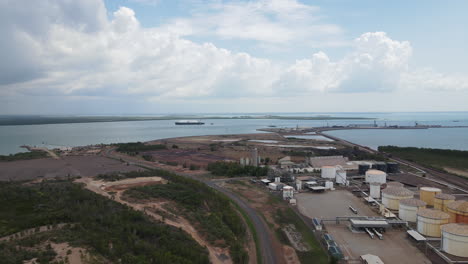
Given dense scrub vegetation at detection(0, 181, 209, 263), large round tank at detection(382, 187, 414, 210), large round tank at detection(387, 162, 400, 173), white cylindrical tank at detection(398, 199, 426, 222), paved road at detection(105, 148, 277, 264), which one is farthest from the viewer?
large round tank at detection(387, 162, 400, 173)

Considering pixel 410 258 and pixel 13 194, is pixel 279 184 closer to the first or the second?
pixel 410 258

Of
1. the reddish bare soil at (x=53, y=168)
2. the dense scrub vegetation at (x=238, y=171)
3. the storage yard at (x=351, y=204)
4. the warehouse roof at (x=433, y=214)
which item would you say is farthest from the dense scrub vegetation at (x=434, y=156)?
the reddish bare soil at (x=53, y=168)

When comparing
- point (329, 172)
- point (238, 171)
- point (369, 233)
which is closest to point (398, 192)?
point (369, 233)

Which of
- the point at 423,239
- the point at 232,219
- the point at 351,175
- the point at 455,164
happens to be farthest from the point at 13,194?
the point at 455,164

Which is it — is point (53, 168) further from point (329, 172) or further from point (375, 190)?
point (375, 190)

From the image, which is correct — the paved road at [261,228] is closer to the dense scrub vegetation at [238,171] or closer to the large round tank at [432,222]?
the dense scrub vegetation at [238,171]

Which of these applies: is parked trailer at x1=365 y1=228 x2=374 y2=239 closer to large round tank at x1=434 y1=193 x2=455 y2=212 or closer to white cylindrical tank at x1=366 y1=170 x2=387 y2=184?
large round tank at x1=434 y1=193 x2=455 y2=212

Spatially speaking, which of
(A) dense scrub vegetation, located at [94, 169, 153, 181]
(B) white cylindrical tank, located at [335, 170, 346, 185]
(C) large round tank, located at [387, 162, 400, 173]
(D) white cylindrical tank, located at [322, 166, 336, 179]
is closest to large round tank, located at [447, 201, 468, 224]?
(B) white cylindrical tank, located at [335, 170, 346, 185]
